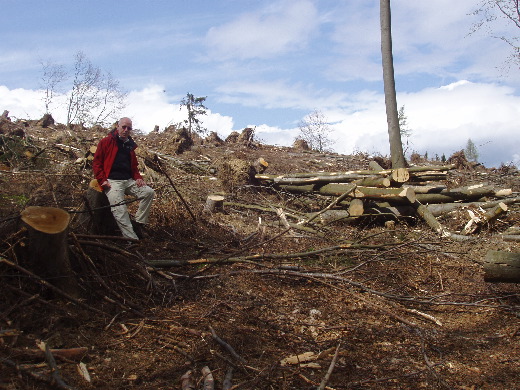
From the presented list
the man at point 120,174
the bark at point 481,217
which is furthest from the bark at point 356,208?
the man at point 120,174

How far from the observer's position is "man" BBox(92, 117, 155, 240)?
20.1 feet

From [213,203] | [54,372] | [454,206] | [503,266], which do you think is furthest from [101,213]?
[454,206]

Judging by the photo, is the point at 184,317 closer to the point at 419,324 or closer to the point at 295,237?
the point at 419,324

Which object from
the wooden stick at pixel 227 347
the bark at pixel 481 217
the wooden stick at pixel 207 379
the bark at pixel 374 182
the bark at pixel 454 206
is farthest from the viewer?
the bark at pixel 374 182

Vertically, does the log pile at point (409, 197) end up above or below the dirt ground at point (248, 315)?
above

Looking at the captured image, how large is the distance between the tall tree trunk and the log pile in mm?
2594

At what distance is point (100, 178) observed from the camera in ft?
20.3

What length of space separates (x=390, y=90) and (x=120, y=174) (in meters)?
9.74

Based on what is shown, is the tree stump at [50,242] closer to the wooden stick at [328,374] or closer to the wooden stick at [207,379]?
the wooden stick at [207,379]

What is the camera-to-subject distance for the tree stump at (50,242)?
383 cm

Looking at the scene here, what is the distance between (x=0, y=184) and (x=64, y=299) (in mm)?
4810

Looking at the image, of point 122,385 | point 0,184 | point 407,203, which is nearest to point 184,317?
point 122,385

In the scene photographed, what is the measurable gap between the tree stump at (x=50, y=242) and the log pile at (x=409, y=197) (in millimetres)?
5878

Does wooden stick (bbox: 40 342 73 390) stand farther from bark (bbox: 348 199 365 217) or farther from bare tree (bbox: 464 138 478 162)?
bare tree (bbox: 464 138 478 162)
